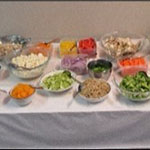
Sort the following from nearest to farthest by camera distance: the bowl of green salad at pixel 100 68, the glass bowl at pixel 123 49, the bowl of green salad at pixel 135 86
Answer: the bowl of green salad at pixel 135 86 < the bowl of green salad at pixel 100 68 < the glass bowl at pixel 123 49

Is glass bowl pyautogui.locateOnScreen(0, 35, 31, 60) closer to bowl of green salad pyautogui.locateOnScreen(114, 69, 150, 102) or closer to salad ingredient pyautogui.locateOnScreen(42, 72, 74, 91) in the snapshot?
salad ingredient pyautogui.locateOnScreen(42, 72, 74, 91)

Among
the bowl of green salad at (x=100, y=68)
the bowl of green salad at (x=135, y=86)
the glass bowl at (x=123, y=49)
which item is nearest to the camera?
the bowl of green salad at (x=135, y=86)

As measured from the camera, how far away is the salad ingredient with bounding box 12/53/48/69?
1372 millimetres

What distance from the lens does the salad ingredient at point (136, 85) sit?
3.80ft

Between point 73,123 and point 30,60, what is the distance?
1.31ft

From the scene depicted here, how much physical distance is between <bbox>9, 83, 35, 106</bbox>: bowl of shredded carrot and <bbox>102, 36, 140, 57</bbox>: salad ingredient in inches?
18.6

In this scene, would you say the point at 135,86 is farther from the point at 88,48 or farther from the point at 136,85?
the point at 88,48

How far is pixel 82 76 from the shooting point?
1.38 metres

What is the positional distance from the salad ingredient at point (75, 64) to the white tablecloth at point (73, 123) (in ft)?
0.54

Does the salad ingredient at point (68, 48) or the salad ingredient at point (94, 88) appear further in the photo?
the salad ingredient at point (68, 48)

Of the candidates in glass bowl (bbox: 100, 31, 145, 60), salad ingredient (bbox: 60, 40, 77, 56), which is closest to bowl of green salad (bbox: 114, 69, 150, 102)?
glass bowl (bbox: 100, 31, 145, 60)

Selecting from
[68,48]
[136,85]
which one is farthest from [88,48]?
[136,85]

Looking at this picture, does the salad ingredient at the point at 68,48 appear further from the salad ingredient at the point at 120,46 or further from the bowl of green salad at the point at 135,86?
the bowl of green salad at the point at 135,86

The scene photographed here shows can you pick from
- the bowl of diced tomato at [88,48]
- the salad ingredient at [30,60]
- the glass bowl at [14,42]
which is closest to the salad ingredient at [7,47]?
the glass bowl at [14,42]
